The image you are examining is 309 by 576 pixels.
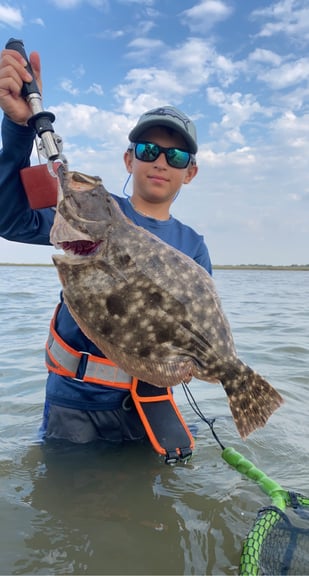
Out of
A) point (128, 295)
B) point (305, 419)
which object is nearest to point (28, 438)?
point (128, 295)

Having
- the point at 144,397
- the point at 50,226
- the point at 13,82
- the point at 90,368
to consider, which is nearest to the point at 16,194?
the point at 50,226

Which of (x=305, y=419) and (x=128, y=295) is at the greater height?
(x=128, y=295)

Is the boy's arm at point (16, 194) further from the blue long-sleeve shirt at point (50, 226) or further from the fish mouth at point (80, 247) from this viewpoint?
the fish mouth at point (80, 247)

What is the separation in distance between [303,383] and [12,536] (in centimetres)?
567

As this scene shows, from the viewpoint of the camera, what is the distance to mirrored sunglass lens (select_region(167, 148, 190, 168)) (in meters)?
3.69

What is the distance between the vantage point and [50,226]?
363cm

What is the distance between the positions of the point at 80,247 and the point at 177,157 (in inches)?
55.0

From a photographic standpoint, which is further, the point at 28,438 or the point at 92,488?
the point at 28,438

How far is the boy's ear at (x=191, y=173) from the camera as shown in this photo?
4008 mm

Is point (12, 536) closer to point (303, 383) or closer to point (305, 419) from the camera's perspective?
point (305, 419)

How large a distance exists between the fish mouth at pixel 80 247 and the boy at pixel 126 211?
0.97 metres

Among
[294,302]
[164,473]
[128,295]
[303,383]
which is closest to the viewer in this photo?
[128,295]

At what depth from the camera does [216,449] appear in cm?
476

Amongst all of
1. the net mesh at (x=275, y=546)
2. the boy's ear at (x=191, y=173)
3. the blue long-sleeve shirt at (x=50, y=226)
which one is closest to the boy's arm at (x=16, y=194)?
the blue long-sleeve shirt at (x=50, y=226)
